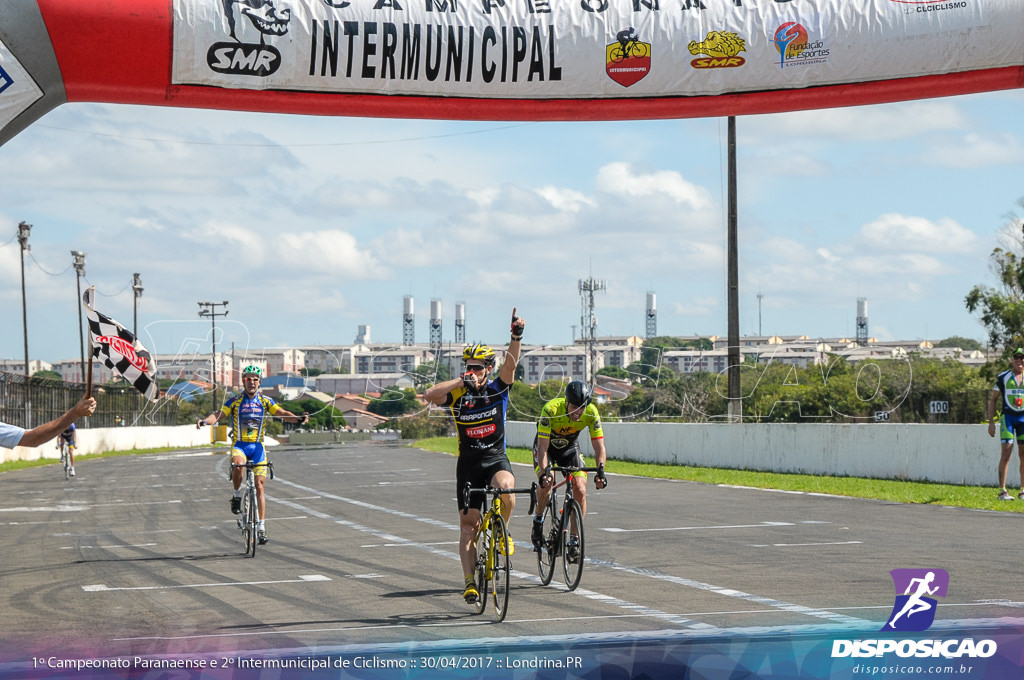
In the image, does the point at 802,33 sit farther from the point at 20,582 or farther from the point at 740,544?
the point at 20,582

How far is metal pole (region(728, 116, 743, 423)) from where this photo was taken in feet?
108

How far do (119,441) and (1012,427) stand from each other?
55059mm

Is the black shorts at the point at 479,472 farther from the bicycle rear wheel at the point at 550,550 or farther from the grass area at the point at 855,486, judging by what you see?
the grass area at the point at 855,486

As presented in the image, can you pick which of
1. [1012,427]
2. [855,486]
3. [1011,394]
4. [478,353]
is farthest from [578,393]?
[855,486]

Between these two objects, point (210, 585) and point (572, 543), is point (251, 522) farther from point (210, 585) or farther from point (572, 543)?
point (572, 543)

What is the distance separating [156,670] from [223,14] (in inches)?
172

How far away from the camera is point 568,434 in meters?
11.7

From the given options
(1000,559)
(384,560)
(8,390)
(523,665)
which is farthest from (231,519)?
(8,390)

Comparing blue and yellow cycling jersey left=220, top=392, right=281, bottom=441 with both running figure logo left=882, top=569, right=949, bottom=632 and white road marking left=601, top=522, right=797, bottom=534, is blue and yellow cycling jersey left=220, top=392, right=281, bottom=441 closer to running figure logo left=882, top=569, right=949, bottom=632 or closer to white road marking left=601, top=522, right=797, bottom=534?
white road marking left=601, top=522, right=797, bottom=534

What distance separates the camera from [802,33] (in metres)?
9.06

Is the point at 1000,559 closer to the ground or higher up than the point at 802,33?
closer to the ground

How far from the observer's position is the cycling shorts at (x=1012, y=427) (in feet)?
55.6

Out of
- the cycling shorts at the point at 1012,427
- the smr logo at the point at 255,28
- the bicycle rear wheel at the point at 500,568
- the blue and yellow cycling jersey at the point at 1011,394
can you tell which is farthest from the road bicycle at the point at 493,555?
the cycling shorts at the point at 1012,427

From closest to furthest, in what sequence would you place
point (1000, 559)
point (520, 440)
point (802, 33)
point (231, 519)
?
point (802, 33)
point (1000, 559)
point (231, 519)
point (520, 440)
